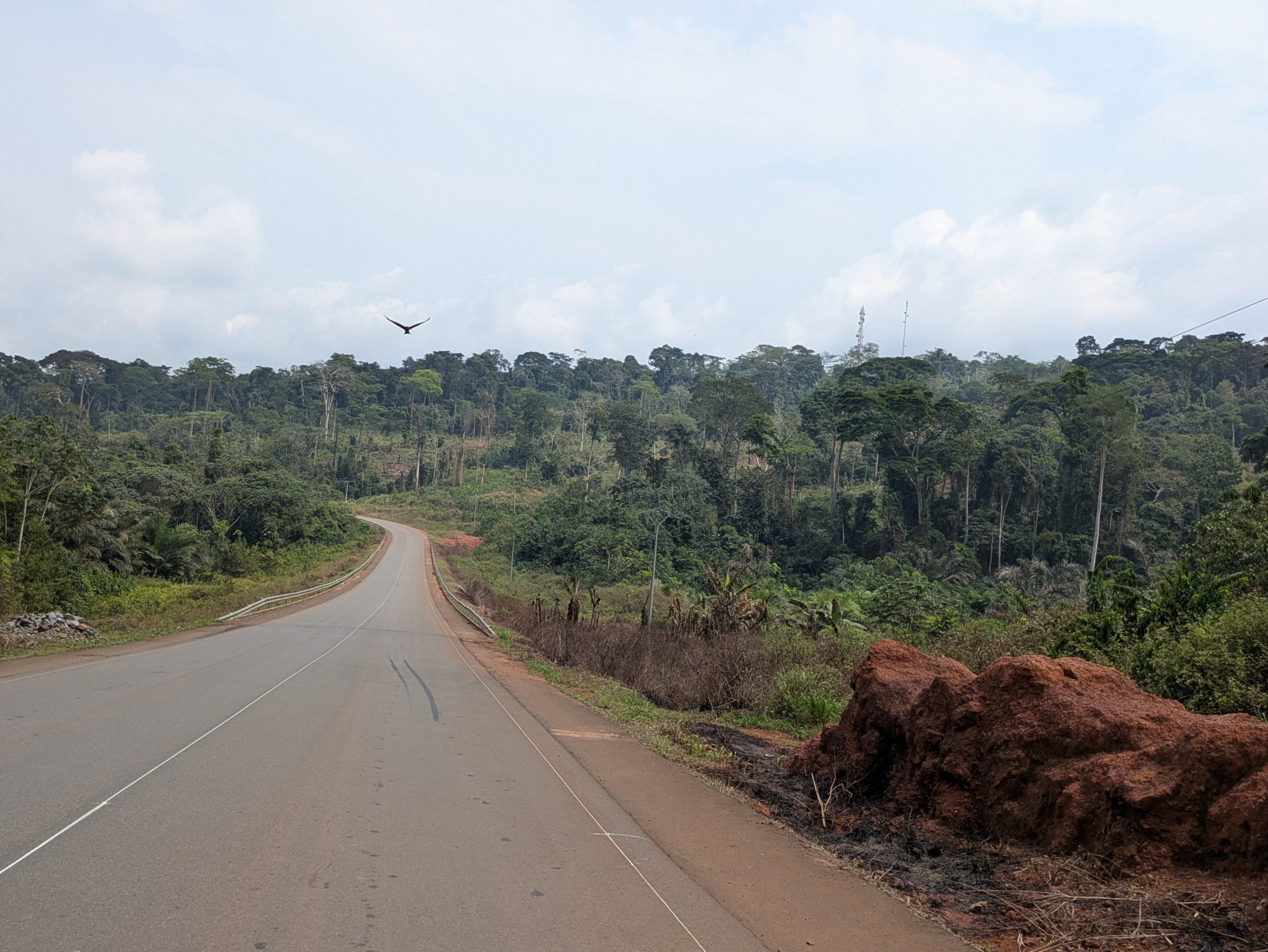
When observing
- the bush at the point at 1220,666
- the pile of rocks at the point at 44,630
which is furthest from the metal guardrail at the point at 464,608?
the bush at the point at 1220,666

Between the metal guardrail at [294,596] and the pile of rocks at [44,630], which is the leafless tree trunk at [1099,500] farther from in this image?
the pile of rocks at [44,630]

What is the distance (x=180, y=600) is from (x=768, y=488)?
4871 centimetres

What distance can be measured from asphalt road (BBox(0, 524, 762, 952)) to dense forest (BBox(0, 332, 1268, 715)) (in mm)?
7287

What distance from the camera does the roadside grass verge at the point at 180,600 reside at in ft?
70.4

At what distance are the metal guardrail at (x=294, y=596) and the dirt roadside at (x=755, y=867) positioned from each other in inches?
916

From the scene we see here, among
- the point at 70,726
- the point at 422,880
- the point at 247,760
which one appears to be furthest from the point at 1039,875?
the point at 70,726

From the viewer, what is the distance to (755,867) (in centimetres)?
699

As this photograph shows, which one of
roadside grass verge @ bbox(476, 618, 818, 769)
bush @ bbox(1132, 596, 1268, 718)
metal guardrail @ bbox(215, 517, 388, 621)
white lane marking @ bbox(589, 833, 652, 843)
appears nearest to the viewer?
white lane marking @ bbox(589, 833, 652, 843)

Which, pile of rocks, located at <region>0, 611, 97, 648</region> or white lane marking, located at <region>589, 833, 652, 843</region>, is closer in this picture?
white lane marking, located at <region>589, 833, 652, 843</region>

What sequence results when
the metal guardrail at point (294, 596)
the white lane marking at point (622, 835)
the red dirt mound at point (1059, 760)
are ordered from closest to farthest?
the red dirt mound at point (1059, 760) < the white lane marking at point (622, 835) < the metal guardrail at point (294, 596)

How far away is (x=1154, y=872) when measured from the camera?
227 inches

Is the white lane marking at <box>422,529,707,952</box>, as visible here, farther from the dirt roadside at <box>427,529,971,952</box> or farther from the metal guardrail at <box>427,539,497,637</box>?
the metal guardrail at <box>427,539,497,637</box>

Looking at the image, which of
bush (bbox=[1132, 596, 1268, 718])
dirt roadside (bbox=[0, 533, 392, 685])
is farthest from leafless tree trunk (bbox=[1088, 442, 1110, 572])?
dirt roadside (bbox=[0, 533, 392, 685])

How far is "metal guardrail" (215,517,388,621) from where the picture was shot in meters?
30.4
